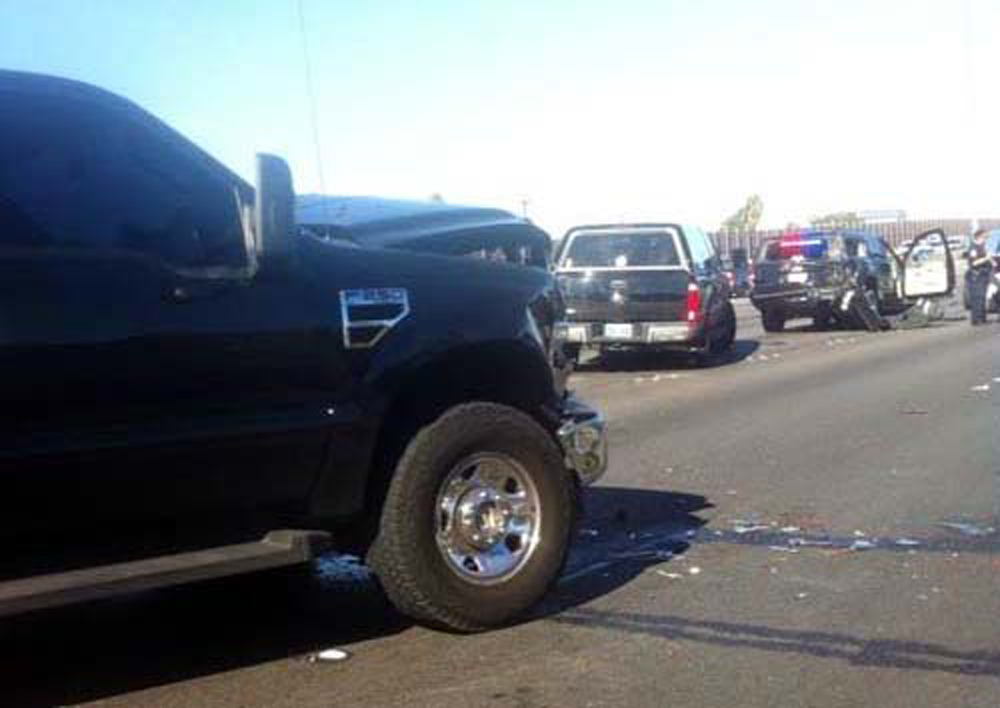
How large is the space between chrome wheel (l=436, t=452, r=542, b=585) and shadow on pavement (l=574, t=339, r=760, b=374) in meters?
12.2

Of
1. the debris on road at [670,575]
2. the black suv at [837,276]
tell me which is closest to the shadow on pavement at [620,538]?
the debris on road at [670,575]

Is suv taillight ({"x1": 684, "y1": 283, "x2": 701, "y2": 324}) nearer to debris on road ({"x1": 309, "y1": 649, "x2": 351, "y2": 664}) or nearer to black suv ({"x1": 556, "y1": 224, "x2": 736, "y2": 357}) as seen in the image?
black suv ({"x1": 556, "y1": 224, "x2": 736, "y2": 357})

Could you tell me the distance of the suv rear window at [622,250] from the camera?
58.6 feet

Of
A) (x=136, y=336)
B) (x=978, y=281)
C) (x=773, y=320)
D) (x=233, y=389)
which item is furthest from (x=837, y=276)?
(x=136, y=336)

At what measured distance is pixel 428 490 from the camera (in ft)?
18.0

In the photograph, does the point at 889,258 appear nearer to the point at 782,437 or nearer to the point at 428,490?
the point at 782,437

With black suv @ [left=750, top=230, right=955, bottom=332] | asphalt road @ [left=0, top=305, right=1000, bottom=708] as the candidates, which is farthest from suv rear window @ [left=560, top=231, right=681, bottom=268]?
asphalt road @ [left=0, top=305, right=1000, bottom=708]

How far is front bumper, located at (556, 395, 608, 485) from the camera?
20.4 feet

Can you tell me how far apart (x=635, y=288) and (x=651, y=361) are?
1907 mm

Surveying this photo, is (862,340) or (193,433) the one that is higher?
(193,433)

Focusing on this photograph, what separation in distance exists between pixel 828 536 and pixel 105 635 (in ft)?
12.3

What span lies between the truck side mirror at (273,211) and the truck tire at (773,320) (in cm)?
1982

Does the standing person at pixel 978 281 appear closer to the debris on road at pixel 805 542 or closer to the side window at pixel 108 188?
the debris on road at pixel 805 542

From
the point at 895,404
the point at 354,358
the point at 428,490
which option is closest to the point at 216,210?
the point at 354,358
